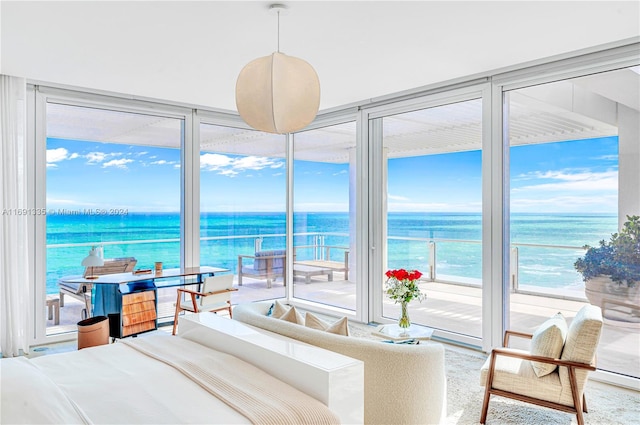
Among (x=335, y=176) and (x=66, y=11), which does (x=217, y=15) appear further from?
(x=335, y=176)

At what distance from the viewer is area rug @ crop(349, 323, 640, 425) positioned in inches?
116

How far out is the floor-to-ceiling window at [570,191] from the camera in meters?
3.52

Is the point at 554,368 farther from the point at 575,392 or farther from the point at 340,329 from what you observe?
the point at 340,329

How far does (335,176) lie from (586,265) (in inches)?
129

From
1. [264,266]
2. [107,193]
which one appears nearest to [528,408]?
[264,266]

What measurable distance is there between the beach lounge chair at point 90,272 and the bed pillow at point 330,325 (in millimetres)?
2810

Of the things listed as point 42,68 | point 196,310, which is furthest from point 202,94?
point 196,310

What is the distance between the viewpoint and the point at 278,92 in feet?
8.49

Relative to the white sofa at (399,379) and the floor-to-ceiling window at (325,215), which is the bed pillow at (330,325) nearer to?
the white sofa at (399,379)

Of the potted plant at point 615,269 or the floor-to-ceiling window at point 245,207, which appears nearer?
the potted plant at point 615,269

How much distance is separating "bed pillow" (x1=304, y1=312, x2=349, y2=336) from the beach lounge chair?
9.22 feet

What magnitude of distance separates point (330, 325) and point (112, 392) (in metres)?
1.27

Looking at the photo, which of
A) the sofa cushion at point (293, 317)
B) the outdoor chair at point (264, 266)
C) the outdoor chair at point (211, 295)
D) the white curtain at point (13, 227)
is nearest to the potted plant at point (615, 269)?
the sofa cushion at point (293, 317)

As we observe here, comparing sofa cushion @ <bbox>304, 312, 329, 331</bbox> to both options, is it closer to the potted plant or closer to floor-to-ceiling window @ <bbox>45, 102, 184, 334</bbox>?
the potted plant
